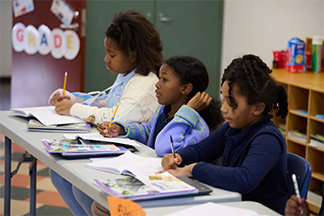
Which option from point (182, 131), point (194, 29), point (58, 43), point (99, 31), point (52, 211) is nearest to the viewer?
point (182, 131)

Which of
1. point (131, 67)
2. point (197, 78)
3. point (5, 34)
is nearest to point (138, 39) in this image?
point (131, 67)

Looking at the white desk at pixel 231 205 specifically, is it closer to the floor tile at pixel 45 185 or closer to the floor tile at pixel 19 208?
the floor tile at pixel 19 208

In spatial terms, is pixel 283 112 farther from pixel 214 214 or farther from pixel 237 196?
pixel 214 214

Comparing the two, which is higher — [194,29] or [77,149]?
[194,29]

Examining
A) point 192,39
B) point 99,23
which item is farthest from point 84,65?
point 192,39

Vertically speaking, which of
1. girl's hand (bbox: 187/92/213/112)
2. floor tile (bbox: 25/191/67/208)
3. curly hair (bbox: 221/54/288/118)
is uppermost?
curly hair (bbox: 221/54/288/118)

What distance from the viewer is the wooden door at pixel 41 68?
443 cm

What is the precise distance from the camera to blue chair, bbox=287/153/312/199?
1.55 meters

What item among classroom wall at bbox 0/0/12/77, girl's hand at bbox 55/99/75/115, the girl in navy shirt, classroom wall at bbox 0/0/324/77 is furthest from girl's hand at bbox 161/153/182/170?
classroom wall at bbox 0/0/12/77

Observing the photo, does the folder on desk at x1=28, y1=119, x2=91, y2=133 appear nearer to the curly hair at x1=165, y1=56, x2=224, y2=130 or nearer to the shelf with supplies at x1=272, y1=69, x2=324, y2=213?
the curly hair at x1=165, y1=56, x2=224, y2=130

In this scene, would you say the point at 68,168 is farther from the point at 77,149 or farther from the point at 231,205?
the point at 231,205

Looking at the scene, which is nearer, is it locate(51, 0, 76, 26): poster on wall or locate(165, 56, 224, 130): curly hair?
locate(165, 56, 224, 130): curly hair

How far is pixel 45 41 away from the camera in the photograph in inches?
176

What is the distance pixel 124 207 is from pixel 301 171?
68 centimetres
